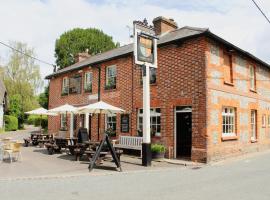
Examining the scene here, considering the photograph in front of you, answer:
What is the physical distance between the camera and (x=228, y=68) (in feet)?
52.3

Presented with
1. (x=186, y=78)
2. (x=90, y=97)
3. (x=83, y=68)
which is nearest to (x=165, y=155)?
(x=186, y=78)

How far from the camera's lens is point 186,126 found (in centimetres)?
1502

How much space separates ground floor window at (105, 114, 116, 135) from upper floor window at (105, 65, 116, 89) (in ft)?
6.03

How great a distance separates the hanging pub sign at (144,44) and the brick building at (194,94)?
6.06ft

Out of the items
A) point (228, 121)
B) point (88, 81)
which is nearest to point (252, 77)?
point (228, 121)

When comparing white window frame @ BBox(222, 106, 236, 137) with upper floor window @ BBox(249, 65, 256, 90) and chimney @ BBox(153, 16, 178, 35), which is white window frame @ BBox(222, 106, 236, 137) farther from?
chimney @ BBox(153, 16, 178, 35)

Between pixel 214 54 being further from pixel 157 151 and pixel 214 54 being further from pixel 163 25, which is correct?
pixel 157 151

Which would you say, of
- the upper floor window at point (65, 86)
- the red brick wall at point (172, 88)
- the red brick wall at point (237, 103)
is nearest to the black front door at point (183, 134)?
the red brick wall at point (172, 88)

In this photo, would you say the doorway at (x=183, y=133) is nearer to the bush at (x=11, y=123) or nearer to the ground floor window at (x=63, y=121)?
the ground floor window at (x=63, y=121)

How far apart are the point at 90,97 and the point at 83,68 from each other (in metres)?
Result: 2.29

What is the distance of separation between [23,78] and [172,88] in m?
33.9

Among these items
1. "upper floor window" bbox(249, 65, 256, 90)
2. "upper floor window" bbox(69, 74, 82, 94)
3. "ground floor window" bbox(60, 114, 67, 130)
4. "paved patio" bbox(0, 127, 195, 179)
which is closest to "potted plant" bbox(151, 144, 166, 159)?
"paved patio" bbox(0, 127, 195, 179)

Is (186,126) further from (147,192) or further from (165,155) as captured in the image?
(147,192)

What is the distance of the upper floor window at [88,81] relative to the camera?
68.2 ft
